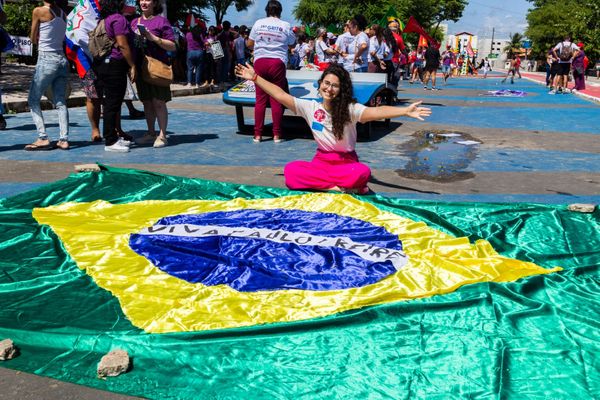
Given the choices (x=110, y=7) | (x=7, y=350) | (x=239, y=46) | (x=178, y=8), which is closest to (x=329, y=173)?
(x=7, y=350)

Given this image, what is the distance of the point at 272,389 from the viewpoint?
242 centimetres

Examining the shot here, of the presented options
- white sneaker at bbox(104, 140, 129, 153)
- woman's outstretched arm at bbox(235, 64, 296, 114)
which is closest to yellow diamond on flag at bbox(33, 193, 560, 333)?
woman's outstretched arm at bbox(235, 64, 296, 114)

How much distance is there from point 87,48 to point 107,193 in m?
3.13

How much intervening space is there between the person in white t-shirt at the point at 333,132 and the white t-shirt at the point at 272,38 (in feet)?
9.63

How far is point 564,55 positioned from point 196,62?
1208cm

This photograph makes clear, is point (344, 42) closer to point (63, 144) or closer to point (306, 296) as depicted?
point (63, 144)

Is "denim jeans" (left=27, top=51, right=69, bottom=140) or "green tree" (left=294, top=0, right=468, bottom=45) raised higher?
"green tree" (left=294, top=0, right=468, bottom=45)

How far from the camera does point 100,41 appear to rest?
7.25 metres

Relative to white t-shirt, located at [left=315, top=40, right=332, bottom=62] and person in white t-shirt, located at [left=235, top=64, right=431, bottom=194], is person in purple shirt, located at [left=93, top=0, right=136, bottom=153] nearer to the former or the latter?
person in white t-shirt, located at [left=235, top=64, right=431, bottom=194]

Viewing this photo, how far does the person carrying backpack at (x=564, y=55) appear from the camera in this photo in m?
18.8

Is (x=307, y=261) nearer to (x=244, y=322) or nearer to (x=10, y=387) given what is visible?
(x=244, y=322)

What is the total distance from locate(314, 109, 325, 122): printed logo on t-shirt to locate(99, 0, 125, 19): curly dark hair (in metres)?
3.53

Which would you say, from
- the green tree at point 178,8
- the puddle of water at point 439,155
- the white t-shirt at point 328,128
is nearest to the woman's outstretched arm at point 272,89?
the white t-shirt at point 328,128

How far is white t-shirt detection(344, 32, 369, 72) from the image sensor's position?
10.7 m
